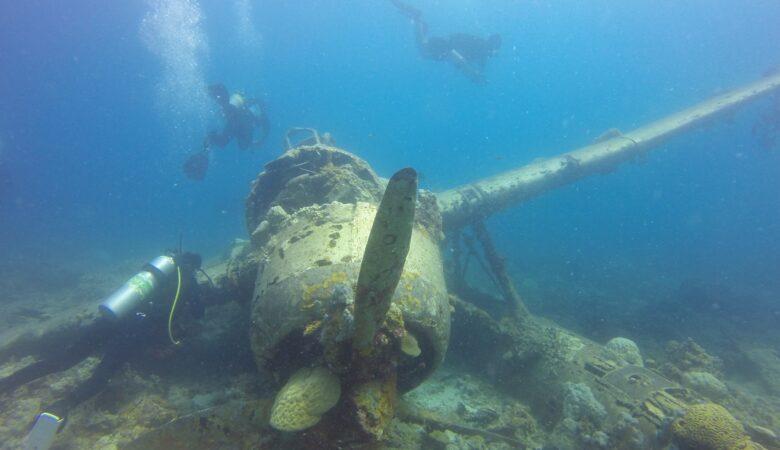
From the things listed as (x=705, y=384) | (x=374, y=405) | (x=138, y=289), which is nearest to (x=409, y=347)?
(x=374, y=405)

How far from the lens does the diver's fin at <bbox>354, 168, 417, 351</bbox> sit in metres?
1.66

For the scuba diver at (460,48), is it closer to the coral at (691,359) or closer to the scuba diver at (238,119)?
the scuba diver at (238,119)

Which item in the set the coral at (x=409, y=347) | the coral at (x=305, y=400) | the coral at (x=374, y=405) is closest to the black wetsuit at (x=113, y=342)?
the coral at (x=305, y=400)

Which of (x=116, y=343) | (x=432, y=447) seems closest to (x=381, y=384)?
(x=432, y=447)

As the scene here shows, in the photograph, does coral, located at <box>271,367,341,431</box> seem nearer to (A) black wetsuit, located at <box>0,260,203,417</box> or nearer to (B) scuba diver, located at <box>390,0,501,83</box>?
(A) black wetsuit, located at <box>0,260,203,417</box>

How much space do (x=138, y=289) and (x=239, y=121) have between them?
1204cm

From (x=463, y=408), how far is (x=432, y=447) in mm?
1217

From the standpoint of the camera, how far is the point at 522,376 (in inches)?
220

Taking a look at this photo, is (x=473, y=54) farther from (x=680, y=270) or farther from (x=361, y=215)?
(x=361, y=215)

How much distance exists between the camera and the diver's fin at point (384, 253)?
1.66 m

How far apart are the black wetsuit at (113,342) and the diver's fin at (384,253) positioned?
4.92 meters

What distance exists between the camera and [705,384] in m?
5.69

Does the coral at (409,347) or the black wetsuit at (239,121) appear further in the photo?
the black wetsuit at (239,121)

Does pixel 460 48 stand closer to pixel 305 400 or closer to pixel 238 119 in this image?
pixel 238 119
